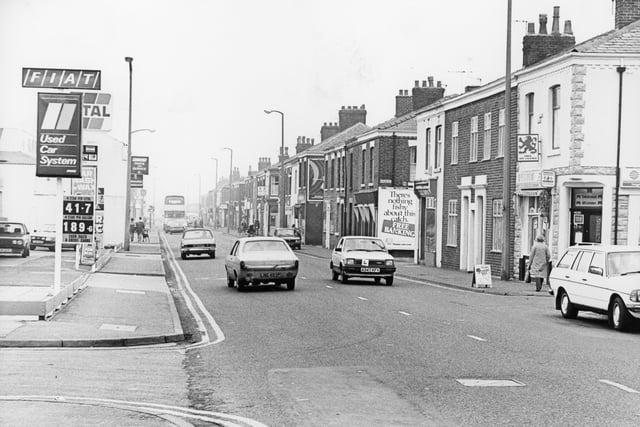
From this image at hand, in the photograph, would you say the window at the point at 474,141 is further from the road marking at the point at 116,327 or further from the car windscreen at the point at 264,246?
the road marking at the point at 116,327

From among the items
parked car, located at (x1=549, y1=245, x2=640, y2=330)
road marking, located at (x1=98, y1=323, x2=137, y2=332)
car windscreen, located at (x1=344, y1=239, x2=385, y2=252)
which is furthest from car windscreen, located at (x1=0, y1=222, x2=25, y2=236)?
parked car, located at (x1=549, y1=245, x2=640, y2=330)

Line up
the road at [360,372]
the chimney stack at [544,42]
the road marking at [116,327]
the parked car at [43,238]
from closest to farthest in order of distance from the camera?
the road at [360,372] → the road marking at [116,327] → the chimney stack at [544,42] → the parked car at [43,238]

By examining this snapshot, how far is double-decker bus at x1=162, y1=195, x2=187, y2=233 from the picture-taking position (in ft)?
359

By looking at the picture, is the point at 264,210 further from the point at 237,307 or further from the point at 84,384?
the point at 84,384

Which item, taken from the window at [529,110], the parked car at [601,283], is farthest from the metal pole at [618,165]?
the parked car at [601,283]

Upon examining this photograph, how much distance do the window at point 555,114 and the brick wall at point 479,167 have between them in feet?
6.21

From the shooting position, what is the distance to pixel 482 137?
37.6 meters

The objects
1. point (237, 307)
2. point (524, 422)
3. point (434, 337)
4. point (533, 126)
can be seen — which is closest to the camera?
point (524, 422)

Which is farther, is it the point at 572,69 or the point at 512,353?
the point at 572,69

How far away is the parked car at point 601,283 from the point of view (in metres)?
17.5

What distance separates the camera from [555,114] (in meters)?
30.8

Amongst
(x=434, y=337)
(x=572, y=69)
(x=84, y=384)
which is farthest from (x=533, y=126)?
(x=84, y=384)

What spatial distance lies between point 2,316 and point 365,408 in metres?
10.0

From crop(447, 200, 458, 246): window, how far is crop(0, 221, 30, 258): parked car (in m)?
18.7
